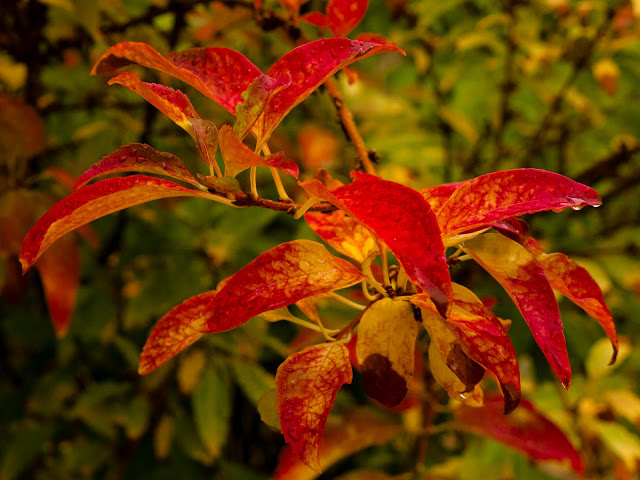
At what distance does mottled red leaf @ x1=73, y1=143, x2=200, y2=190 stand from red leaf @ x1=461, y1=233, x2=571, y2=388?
0.57 ft

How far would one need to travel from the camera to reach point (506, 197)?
12.9 inches

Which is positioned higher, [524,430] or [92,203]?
[92,203]

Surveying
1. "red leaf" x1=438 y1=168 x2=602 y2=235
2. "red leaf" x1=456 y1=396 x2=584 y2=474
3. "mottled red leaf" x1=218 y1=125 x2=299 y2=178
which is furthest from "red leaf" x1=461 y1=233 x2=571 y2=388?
"red leaf" x1=456 y1=396 x2=584 y2=474

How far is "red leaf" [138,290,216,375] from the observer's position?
370 millimetres

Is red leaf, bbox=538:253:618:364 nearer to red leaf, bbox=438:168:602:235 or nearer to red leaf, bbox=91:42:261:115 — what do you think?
red leaf, bbox=438:168:602:235

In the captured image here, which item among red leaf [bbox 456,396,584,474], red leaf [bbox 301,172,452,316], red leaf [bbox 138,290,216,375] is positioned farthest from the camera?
red leaf [bbox 456,396,584,474]

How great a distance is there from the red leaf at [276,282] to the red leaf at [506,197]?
69mm

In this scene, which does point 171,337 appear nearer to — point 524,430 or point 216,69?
point 216,69

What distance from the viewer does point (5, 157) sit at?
2.47 feet

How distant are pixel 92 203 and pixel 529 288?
0.24 m

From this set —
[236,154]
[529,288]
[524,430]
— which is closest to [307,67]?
[236,154]

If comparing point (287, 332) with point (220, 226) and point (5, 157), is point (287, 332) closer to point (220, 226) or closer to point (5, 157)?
point (220, 226)

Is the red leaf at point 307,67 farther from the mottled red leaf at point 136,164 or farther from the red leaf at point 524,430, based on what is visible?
the red leaf at point 524,430

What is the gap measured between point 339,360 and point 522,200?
142 millimetres
